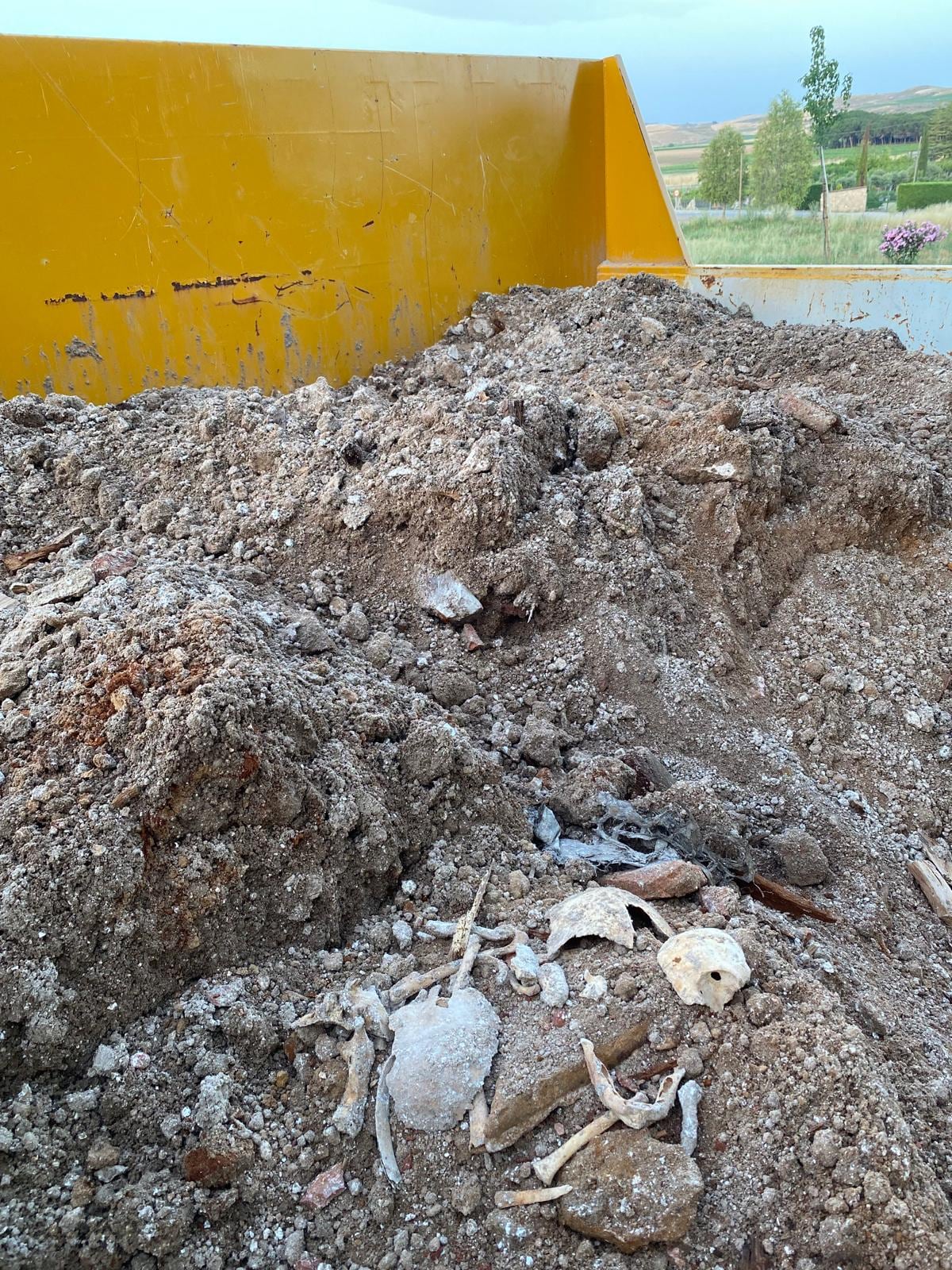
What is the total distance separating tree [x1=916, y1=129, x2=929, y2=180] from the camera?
541 cm

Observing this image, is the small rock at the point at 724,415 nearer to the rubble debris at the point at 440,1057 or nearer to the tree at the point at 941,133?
the rubble debris at the point at 440,1057

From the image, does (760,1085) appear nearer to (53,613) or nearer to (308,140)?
(53,613)

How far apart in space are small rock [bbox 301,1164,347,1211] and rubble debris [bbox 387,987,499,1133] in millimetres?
129

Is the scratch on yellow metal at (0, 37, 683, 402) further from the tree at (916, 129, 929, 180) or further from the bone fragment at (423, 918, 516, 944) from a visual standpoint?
the bone fragment at (423, 918, 516, 944)

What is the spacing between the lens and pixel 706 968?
5.18 feet

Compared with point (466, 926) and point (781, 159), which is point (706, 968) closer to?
point (466, 926)

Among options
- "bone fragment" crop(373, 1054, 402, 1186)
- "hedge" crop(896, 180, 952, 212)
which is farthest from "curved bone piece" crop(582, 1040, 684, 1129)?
"hedge" crop(896, 180, 952, 212)

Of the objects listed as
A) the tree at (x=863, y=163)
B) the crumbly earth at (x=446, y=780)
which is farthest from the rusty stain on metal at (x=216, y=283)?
the tree at (x=863, y=163)

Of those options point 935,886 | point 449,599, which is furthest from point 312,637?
point 935,886

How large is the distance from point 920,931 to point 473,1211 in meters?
1.41

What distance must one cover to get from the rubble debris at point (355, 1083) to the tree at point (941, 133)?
6.02 m

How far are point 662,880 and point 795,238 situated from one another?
16.4ft

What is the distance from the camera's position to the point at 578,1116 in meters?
1.46

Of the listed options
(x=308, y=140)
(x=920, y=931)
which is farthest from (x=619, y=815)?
(x=308, y=140)
